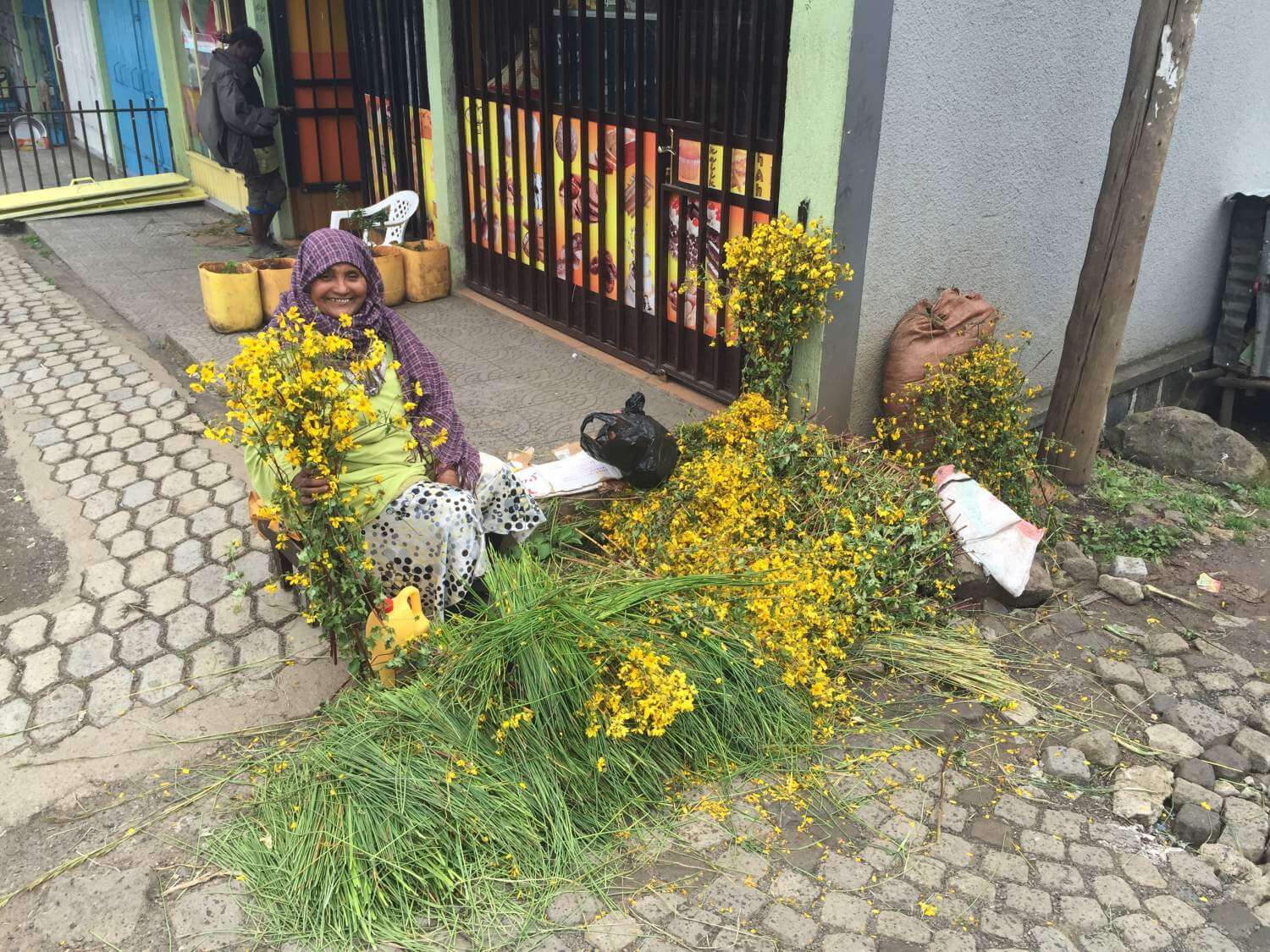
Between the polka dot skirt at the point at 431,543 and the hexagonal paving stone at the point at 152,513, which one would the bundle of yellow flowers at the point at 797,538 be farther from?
the hexagonal paving stone at the point at 152,513

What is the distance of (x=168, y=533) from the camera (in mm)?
4727

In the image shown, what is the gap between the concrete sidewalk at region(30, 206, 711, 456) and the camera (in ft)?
18.4

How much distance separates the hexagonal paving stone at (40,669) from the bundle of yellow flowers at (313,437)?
1.14 metres

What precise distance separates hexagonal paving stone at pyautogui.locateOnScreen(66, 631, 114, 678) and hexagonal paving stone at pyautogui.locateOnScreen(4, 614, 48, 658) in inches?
6.6

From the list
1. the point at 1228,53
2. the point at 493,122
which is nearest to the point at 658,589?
the point at 493,122

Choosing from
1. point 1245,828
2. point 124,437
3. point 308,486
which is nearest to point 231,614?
point 308,486

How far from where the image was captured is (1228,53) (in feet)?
21.0

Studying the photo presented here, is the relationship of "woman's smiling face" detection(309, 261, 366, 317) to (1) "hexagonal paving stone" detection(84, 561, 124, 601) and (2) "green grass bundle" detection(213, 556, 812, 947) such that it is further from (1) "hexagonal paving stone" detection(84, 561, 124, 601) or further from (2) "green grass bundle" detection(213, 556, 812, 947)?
(1) "hexagonal paving stone" detection(84, 561, 124, 601)

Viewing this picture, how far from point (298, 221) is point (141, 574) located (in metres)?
5.97

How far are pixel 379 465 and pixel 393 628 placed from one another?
27.0 inches

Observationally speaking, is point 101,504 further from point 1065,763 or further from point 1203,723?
point 1203,723

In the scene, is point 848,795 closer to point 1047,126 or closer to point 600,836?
point 600,836

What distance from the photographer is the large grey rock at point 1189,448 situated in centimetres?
583

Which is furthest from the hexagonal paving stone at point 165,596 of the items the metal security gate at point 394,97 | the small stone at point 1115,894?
the metal security gate at point 394,97
